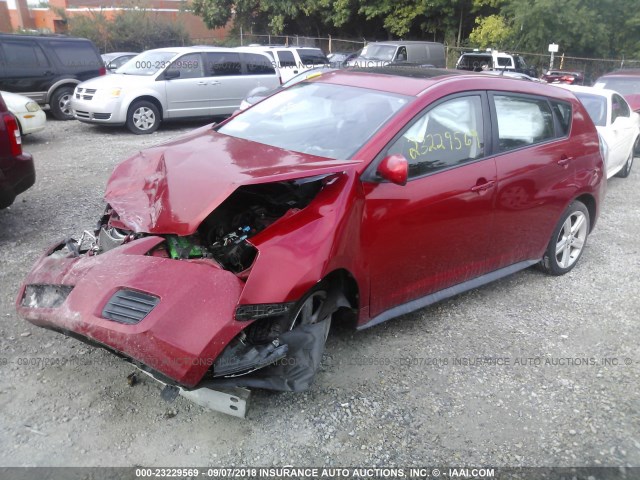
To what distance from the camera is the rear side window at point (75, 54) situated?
40.4 ft

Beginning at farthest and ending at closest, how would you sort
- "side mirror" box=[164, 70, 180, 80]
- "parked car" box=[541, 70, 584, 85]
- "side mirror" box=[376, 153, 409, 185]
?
"parked car" box=[541, 70, 584, 85] → "side mirror" box=[164, 70, 180, 80] → "side mirror" box=[376, 153, 409, 185]

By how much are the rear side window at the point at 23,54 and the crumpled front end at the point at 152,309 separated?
418 inches

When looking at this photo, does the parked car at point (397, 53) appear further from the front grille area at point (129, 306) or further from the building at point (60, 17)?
the building at point (60, 17)

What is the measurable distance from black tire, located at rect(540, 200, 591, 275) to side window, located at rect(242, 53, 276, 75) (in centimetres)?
951

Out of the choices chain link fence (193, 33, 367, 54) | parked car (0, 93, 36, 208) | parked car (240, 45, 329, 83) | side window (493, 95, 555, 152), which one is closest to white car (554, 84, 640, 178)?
side window (493, 95, 555, 152)

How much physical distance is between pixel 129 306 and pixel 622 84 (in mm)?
12874

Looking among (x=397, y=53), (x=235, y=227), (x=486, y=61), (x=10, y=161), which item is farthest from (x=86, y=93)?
(x=486, y=61)

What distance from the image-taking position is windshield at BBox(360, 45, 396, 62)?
18.3m

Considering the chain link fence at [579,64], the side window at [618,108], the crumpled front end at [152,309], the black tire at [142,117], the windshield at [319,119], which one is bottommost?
the chain link fence at [579,64]

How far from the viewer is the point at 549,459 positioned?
2836mm

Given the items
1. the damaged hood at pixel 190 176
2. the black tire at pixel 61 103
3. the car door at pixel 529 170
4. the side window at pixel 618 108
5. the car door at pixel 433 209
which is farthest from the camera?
the black tire at pixel 61 103

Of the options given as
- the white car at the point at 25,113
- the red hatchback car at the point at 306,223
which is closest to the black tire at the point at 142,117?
the white car at the point at 25,113

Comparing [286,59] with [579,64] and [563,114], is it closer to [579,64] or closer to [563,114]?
[563,114]

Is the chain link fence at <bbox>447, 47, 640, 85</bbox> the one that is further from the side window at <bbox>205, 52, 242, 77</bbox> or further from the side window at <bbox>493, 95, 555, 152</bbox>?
the side window at <bbox>493, 95, 555, 152</bbox>
